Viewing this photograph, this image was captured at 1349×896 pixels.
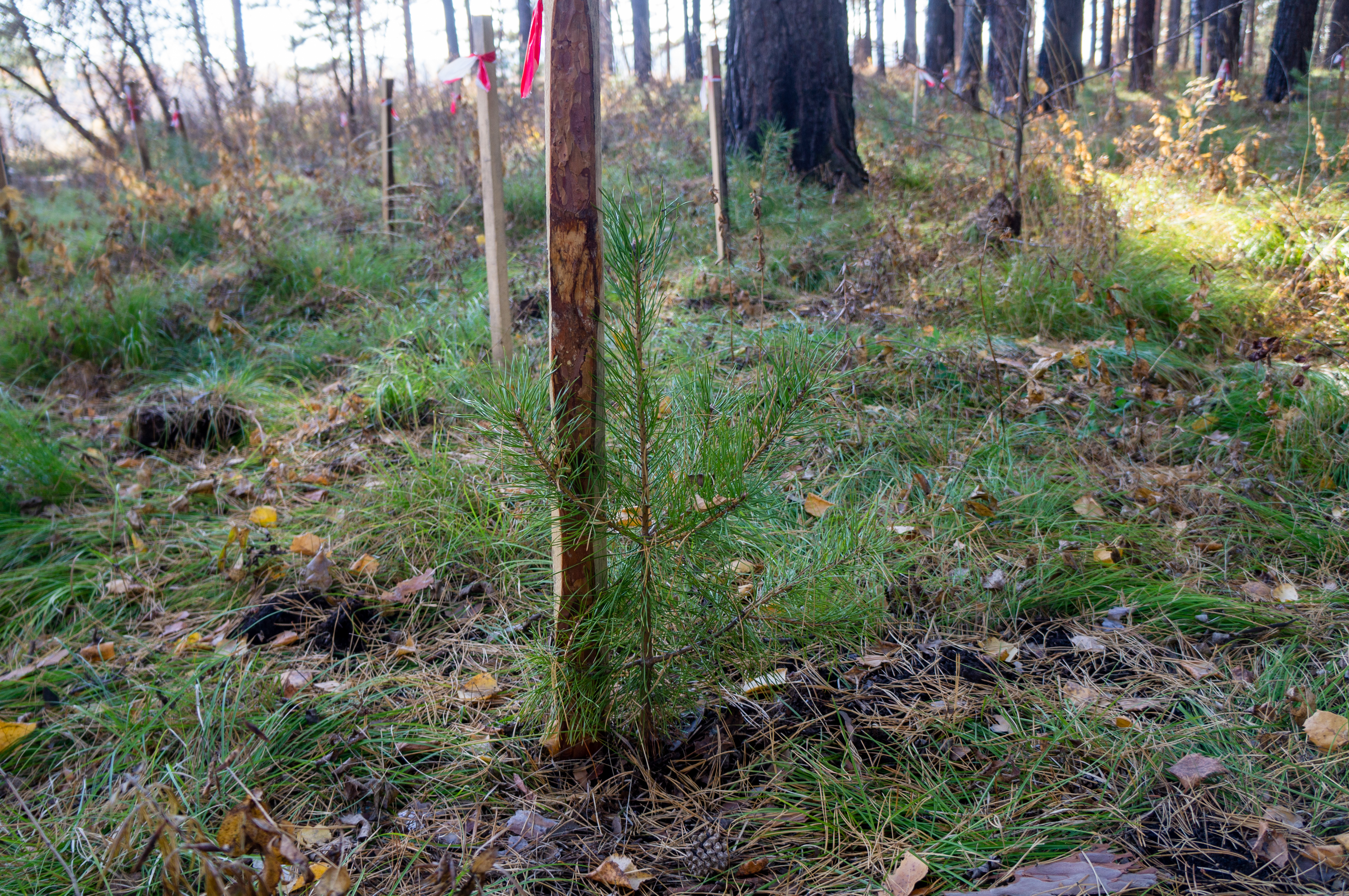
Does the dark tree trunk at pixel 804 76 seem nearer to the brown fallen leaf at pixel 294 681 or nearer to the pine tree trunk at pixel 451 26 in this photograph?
the brown fallen leaf at pixel 294 681

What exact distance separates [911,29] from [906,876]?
2330 cm

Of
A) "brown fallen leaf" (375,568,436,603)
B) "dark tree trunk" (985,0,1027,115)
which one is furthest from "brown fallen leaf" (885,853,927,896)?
"dark tree trunk" (985,0,1027,115)

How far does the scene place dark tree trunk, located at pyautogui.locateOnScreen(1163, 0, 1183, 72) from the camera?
1791 cm

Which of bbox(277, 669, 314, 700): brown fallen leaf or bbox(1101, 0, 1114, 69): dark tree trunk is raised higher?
bbox(1101, 0, 1114, 69): dark tree trunk

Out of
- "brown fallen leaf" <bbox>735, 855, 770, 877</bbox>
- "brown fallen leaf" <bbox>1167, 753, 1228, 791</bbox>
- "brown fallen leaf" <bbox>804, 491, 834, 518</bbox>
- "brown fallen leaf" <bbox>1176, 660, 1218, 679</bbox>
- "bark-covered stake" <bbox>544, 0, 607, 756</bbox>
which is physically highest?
"bark-covered stake" <bbox>544, 0, 607, 756</bbox>

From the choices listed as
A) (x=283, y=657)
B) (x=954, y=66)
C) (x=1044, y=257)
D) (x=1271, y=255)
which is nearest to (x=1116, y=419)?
(x=1044, y=257)

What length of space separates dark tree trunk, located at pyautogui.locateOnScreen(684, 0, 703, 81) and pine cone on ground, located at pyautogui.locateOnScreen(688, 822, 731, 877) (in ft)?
51.1

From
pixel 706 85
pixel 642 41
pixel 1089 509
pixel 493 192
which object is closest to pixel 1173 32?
pixel 642 41

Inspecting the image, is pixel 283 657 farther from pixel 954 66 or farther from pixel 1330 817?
pixel 954 66

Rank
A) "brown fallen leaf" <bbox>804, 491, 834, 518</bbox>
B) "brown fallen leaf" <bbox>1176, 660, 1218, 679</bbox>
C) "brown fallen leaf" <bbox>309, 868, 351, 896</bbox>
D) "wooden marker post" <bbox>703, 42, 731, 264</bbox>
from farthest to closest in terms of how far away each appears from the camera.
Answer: "wooden marker post" <bbox>703, 42, 731, 264</bbox> < "brown fallen leaf" <bbox>804, 491, 834, 518</bbox> < "brown fallen leaf" <bbox>1176, 660, 1218, 679</bbox> < "brown fallen leaf" <bbox>309, 868, 351, 896</bbox>

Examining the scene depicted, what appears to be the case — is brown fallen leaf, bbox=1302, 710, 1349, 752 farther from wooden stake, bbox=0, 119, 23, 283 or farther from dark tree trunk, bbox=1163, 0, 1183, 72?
dark tree trunk, bbox=1163, 0, 1183, 72

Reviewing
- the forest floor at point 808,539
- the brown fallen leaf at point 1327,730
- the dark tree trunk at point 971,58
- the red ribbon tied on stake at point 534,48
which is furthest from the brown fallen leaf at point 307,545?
the dark tree trunk at point 971,58

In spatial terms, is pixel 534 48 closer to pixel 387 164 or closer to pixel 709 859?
pixel 709 859

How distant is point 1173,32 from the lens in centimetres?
1775
